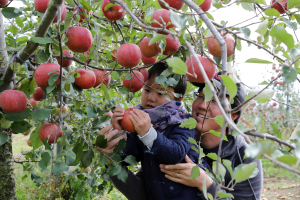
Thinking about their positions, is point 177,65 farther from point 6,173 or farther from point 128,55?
point 6,173

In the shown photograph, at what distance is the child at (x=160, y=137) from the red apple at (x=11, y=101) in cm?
39

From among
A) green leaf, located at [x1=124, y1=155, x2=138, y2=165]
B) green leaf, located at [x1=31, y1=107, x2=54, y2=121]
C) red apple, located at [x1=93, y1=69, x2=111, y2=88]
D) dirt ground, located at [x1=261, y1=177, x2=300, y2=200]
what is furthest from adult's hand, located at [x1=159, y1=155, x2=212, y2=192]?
dirt ground, located at [x1=261, y1=177, x2=300, y2=200]

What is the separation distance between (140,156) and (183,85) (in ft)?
1.58

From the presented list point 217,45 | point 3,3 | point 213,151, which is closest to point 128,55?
point 217,45

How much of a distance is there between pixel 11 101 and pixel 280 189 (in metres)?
4.66

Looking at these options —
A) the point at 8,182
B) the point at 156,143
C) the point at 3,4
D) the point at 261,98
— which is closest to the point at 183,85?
the point at 156,143

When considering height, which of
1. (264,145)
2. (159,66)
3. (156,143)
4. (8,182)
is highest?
(264,145)

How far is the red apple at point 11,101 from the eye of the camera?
0.86 meters

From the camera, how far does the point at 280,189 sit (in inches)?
164

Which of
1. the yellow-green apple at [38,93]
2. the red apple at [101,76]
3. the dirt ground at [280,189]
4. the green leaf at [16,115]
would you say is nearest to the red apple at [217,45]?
the red apple at [101,76]

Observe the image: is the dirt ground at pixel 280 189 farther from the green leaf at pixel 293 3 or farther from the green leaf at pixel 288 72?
the green leaf at pixel 288 72

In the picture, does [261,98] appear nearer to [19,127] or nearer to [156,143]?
[156,143]

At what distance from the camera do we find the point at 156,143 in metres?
1.04

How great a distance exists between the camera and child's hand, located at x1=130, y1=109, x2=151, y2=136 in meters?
1.02
